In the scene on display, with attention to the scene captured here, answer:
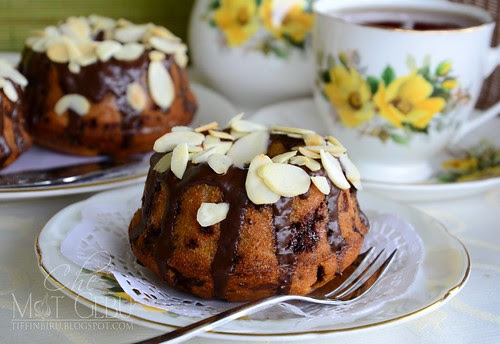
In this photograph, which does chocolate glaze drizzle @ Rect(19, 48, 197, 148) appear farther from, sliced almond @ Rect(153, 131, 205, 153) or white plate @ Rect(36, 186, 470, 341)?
sliced almond @ Rect(153, 131, 205, 153)

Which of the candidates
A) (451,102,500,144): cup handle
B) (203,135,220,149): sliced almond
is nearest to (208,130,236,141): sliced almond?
(203,135,220,149): sliced almond

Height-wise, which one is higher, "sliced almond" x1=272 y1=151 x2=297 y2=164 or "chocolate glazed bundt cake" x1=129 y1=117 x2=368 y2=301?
"sliced almond" x1=272 y1=151 x2=297 y2=164

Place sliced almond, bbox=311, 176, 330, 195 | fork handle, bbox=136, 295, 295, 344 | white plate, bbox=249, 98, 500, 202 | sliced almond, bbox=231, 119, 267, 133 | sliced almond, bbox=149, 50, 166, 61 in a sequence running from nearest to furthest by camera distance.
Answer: fork handle, bbox=136, 295, 295, 344 → sliced almond, bbox=311, 176, 330, 195 → sliced almond, bbox=231, 119, 267, 133 → white plate, bbox=249, 98, 500, 202 → sliced almond, bbox=149, 50, 166, 61

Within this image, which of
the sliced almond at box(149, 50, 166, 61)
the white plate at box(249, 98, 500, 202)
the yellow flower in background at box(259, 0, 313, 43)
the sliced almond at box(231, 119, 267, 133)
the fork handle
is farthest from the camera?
the yellow flower in background at box(259, 0, 313, 43)

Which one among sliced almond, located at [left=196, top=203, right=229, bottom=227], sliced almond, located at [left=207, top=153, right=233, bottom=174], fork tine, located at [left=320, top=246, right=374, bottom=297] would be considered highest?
sliced almond, located at [left=207, top=153, right=233, bottom=174]

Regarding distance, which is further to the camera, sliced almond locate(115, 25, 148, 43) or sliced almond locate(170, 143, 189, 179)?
sliced almond locate(115, 25, 148, 43)

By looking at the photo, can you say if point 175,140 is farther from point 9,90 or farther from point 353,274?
point 9,90

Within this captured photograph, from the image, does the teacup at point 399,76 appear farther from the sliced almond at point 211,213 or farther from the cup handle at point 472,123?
the sliced almond at point 211,213
